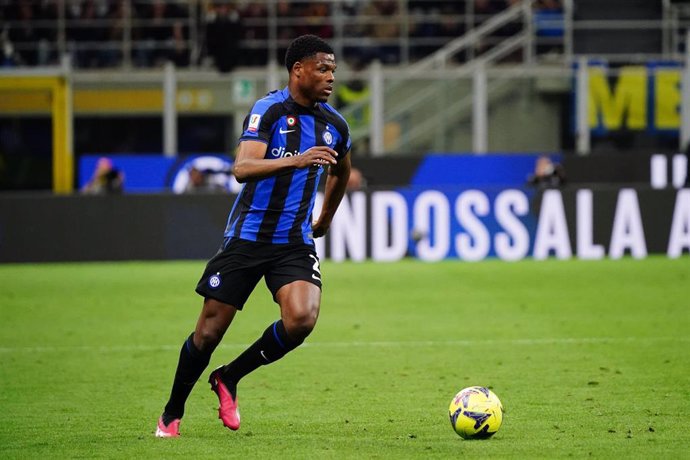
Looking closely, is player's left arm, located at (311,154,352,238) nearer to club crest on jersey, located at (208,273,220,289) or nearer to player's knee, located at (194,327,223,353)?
club crest on jersey, located at (208,273,220,289)

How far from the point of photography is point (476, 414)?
6.94 metres

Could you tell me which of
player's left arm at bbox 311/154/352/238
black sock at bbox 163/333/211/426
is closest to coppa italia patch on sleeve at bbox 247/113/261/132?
player's left arm at bbox 311/154/352/238

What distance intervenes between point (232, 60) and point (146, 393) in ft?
56.8

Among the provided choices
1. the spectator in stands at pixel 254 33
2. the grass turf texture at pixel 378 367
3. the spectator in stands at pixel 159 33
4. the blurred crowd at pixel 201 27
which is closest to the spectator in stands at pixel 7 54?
the blurred crowd at pixel 201 27

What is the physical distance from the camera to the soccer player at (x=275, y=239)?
23.0 ft

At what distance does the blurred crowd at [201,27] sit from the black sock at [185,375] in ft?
65.7

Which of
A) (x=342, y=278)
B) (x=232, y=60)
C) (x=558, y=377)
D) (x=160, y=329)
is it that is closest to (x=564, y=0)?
(x=232, y=60)

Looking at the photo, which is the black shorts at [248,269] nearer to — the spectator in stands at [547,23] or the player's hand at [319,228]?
the player's hand at [319,228]

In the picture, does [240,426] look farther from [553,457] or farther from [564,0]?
[564,0]

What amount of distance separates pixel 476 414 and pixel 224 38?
64.3 ft

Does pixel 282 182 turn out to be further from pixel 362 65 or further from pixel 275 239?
pixel 362 65

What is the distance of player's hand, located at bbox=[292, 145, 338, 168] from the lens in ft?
22.0

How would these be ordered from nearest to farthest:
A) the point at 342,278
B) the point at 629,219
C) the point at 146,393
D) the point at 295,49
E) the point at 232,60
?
1. the point at 295,49
2. the point at 146,393
3. the point at 342,278
4. the point at 629,219
5. the point at 232,60

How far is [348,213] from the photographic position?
20719 mm
